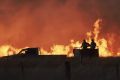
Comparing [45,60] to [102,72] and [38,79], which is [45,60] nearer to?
[38,79]

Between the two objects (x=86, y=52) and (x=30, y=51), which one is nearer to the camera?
(x=86, y=52)

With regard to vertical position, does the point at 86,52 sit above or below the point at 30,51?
below

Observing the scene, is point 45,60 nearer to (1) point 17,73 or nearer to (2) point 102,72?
(1) point 17,73

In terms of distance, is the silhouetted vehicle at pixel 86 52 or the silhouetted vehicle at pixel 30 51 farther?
the silhouetted vehicle at pixel 30 51

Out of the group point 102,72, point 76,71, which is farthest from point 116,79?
point 76,71

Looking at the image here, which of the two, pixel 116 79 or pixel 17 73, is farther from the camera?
pixel 17 73

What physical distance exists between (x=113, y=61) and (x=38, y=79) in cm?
674

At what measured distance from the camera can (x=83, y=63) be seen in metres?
39.2

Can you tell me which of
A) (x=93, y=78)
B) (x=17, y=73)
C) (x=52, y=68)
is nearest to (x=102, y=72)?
(x=93, y=78)

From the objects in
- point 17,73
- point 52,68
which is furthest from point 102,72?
point 17,73

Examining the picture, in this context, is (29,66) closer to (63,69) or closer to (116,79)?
(63,69)

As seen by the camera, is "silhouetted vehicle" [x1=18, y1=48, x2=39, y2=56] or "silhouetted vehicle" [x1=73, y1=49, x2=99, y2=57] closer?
"silhouetted vehicle" [x1=73, y1=49, x2=99, y2=57]

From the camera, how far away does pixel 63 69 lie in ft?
128

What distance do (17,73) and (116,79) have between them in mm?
8590
